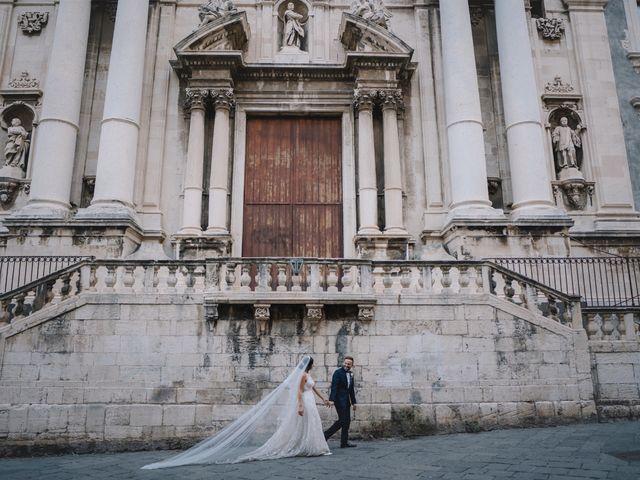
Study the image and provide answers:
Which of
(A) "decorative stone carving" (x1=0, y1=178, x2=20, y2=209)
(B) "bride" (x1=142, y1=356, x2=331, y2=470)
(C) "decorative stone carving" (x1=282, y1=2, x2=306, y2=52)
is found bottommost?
(B) "bride" (x1=142, y1=356, x2=331, y2=470)

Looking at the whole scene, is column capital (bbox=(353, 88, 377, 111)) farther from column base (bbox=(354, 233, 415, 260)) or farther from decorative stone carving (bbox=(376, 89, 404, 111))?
column base (bbox=(354, 233, 415, 260))

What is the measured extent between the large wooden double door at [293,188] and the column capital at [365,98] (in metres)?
1.08

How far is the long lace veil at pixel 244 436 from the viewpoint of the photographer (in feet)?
26.1

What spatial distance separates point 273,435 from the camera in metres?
8.37

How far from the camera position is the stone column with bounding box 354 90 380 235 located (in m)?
15.9

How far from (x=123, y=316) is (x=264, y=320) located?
265 centimetres

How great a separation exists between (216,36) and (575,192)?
457 inches

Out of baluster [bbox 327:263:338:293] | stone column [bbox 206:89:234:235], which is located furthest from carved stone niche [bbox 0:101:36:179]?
baluster [bbox 327:263:338:293]

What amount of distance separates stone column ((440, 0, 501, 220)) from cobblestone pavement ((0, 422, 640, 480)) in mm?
7112

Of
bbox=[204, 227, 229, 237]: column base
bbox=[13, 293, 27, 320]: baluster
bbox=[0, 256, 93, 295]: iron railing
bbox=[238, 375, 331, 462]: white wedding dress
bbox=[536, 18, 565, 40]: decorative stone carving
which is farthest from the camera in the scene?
bbox=[536, 18, 565, 40]: decorative stone carving

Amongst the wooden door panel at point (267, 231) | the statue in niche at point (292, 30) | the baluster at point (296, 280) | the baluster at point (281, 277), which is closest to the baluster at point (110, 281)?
the baluster at point (281, 277)

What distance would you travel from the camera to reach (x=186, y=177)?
16.2 meters

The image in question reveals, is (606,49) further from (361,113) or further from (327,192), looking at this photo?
(327,192)

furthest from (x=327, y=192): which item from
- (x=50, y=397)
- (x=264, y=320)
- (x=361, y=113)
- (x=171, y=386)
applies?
(x=50, y=397)
